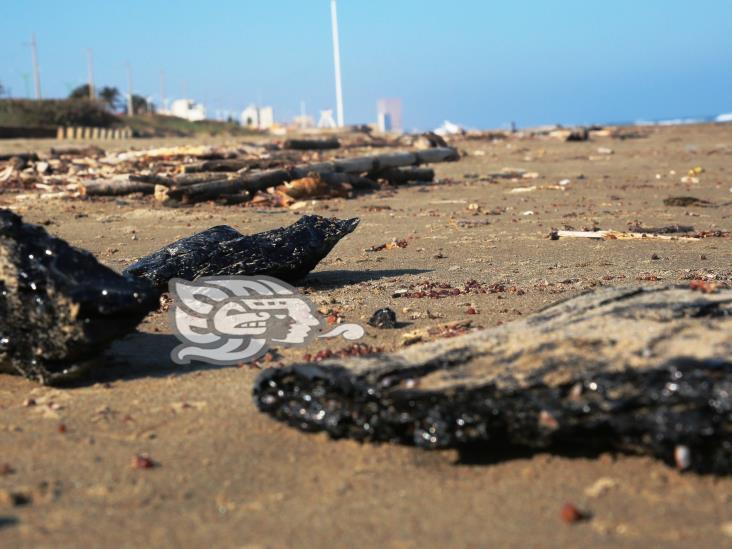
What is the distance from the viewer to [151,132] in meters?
46.3

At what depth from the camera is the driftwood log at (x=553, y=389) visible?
304cm

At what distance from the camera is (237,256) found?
6492 mm

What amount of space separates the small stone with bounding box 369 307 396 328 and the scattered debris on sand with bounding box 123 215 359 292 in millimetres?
1310

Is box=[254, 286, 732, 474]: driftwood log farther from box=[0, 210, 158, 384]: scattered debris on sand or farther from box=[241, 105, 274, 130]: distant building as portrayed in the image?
box=[241, 105, 274, 130]: distant building

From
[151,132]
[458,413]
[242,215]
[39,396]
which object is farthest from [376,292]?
[151,132]

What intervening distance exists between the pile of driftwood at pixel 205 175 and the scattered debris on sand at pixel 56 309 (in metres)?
7.79

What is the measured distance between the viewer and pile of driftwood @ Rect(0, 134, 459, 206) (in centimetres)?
1259

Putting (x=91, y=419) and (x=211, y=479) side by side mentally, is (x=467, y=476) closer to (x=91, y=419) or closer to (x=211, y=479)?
(x=211, y=479)

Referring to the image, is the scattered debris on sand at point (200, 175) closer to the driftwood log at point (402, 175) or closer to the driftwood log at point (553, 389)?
the driftwood log at point (402, 175)

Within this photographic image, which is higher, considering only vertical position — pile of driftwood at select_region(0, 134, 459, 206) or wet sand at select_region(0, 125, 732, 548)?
pile of driftwood at select_region(0, 134, 459, 206)

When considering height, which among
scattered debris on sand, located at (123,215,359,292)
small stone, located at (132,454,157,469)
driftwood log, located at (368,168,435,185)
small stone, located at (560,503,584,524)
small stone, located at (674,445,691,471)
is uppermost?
driftwood log, located at (368,168,435,185)

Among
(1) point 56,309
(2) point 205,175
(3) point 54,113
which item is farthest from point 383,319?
(3) point 54,113

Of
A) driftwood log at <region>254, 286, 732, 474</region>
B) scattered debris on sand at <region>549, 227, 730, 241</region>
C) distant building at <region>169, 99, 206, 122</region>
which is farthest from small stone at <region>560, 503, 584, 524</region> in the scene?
distant building at <region>169, 99, 206, 122</region>

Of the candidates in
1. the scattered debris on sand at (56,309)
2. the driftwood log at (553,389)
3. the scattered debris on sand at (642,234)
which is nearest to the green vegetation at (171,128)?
the scattered debris on sand at (642,234)
